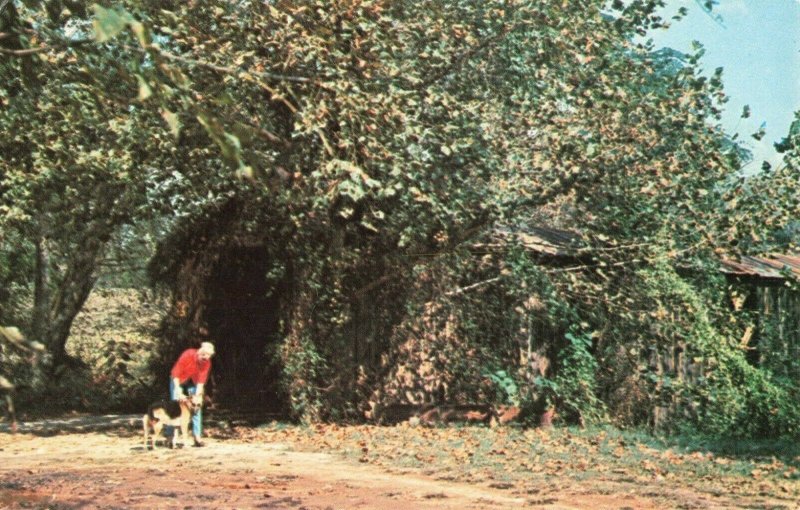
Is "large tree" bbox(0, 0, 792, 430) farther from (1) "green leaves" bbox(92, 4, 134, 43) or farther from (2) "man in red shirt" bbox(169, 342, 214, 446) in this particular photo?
(1) "green leaves" bbox(92, 4, 134, 43)

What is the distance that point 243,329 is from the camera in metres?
22.8

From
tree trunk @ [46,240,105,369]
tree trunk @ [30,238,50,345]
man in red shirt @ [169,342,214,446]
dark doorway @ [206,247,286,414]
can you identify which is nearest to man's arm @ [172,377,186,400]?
man in red shirt @ [169,342,214,446]

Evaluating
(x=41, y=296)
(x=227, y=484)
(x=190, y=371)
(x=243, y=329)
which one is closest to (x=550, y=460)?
(x=227, y=484)

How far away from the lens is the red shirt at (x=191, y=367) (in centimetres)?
1680

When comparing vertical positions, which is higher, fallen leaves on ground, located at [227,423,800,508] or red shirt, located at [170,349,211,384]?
red shirt, located at [170,349,211,384]

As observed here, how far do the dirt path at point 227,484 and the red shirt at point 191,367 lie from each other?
108 cm

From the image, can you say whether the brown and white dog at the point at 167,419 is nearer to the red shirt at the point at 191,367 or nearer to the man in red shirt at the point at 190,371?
the man in red shirt at the point at 190,371

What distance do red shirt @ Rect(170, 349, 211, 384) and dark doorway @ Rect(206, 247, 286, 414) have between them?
5.17 metres

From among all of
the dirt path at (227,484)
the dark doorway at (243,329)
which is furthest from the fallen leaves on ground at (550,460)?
the dark doorway at (243,329)

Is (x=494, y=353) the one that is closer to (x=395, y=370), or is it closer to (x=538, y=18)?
(x=395, y=370)

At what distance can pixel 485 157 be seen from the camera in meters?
17.6

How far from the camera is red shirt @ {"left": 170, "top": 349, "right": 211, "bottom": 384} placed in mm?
16797

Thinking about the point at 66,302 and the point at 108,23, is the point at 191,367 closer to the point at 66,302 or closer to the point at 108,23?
the point at 66,302

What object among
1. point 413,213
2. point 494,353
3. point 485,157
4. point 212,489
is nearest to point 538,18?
point 485,157
